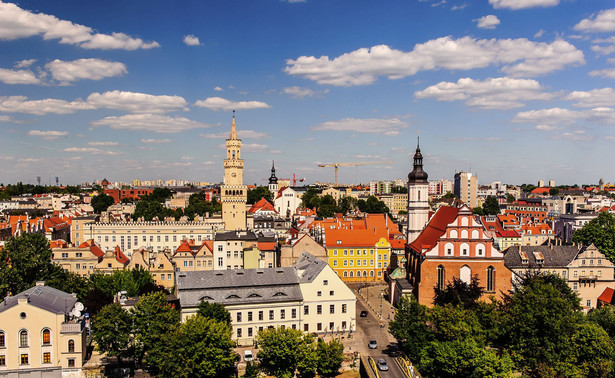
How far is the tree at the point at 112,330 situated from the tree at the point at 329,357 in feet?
57.9

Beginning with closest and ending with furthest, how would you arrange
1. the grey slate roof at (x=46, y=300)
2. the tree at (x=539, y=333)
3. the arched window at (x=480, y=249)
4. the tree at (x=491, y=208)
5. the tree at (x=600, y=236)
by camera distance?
the tree at (x=539, y=333) < the grey slate roof at (x=46, y=300) < the arched window at (x=480, y=249) < the tree at (x=600, y=236) < the tree at (x=491, y=208)

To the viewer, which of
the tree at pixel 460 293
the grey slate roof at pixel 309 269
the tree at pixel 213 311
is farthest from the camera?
the grey slate roof at pixel 309 269

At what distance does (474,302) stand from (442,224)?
1393 cm

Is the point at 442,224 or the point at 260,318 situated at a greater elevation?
the point at 442,224

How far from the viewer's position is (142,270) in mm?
66188

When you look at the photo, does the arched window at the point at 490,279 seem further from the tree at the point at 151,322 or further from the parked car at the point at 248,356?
the tree at the point at 151,322

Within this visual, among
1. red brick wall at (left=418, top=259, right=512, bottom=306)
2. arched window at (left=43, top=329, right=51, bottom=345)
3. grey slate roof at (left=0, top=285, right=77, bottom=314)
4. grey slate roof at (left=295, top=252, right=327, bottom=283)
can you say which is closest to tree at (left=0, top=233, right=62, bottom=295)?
grey slate roof at (left=0, top=285, right=77, bottom=314)

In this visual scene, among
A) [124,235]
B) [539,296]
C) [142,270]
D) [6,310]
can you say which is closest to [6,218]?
[124,235]

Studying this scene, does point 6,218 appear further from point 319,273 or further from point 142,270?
point 319,273

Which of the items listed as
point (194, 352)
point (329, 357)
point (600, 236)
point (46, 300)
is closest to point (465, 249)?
point (329, 357)

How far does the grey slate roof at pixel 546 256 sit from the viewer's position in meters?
69.1

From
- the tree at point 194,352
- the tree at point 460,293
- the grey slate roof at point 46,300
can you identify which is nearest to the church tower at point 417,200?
the tree at point 460,293

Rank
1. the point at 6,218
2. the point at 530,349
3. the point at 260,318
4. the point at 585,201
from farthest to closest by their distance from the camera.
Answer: the point at 585,201 < the point at 6,218 < the point at 260,318 < the point at 530,349

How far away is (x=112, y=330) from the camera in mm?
44938
